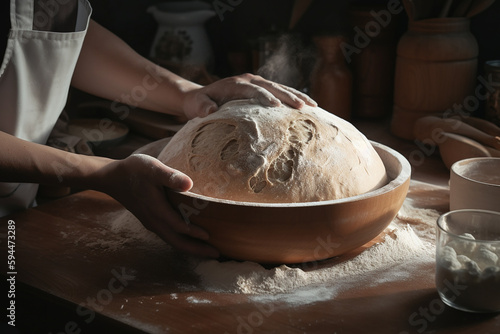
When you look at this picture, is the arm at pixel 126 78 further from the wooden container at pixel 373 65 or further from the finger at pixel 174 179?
the wooden container at pixel 373 65

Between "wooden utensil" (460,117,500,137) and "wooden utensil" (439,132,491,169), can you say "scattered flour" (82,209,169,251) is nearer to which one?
"wooden utensil" (439,132,491,169)

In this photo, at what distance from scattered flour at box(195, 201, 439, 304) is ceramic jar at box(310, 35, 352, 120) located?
35.7 inches

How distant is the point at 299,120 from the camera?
1.21 meters

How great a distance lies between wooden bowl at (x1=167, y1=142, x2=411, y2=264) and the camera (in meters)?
1.03

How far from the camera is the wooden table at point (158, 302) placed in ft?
3.17

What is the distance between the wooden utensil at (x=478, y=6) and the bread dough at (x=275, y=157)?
848 mm

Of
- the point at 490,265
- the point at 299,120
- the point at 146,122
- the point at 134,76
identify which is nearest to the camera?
the point at 490,265

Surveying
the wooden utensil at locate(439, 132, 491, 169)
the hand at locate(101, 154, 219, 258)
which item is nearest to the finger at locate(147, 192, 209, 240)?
the hand at locate(101, 154, 219, 258)

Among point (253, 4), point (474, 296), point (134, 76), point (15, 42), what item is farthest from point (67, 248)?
point (253, 4)

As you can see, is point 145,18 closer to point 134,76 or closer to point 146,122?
point 146,122

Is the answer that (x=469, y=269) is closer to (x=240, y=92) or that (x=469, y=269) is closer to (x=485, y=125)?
(x=240, y=92)

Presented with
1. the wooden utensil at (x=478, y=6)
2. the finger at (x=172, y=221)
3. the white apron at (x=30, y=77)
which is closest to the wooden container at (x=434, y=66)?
the wooden utensil at (x=478, y=6)

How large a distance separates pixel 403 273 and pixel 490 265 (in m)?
0.20

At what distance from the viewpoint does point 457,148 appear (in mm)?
1646
